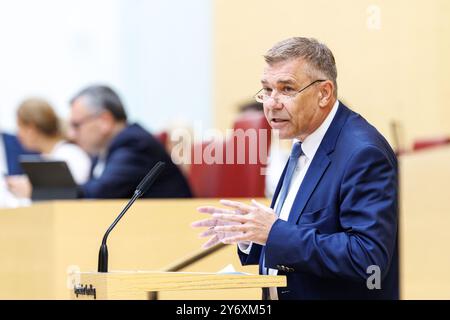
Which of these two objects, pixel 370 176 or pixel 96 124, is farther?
pixel 96 124

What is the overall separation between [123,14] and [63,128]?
256cm

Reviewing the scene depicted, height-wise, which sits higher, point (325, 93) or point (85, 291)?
point (325, 93)

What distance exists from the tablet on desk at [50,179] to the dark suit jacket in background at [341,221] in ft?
6.96

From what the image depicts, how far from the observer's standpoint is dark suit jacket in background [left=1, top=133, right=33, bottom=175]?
5.64 m

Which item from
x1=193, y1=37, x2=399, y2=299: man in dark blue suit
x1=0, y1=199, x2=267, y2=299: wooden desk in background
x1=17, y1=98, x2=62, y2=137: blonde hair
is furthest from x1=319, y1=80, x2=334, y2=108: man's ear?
x1=17, y1=98, x2=62, y2=137: blonde hair

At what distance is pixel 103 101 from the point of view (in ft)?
15.4

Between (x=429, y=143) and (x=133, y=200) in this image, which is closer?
(x=133, y=200)

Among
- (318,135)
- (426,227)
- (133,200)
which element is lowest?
(426,227)

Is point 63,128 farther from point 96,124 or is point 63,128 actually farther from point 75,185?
point 75,185

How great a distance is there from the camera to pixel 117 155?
423 centimetres

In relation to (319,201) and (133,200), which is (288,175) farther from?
(133,200)

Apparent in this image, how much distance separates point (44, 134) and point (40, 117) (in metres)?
0.10

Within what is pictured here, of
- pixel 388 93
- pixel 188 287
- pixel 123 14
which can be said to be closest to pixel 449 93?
pixel 388 93

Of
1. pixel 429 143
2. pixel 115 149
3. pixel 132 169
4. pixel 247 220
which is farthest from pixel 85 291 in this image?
pixel 429 143
